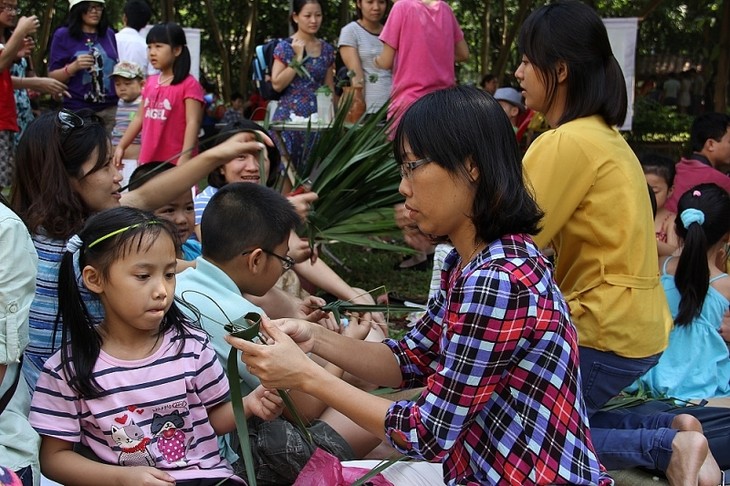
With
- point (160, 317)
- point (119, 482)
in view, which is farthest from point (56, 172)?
point (119, 482)

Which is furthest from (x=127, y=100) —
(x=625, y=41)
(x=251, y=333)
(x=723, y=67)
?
(x=723, y=67)

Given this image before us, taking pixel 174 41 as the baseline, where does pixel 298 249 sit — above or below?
below

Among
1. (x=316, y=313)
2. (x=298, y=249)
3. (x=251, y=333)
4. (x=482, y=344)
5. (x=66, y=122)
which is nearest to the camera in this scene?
(x=482, y=344)

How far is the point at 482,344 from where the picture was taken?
1875mm

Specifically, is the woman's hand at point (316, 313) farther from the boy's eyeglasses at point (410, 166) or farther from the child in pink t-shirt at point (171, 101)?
the child in pink t-shirt at point (171, 101)

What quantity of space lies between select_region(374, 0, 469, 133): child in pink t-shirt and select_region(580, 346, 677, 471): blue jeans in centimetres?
337

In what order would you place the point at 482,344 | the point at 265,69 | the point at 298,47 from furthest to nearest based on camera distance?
the point at 265,69, the point at 298,47, the point at 482,344

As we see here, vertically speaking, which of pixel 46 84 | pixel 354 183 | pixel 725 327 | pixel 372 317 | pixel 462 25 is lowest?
pixel 462 25

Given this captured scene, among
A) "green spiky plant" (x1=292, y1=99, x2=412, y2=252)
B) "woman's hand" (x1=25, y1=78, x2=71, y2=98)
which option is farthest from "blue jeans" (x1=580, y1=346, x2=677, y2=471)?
"woman's hand" (x1=25, y1=78, x2=71, y2=98)

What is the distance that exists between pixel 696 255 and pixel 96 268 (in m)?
2.83

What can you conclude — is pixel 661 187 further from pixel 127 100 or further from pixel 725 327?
pixel 127 100

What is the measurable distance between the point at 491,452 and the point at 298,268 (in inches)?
95.2

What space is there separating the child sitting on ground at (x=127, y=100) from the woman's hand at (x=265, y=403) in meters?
4.80

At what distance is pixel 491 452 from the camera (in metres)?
1.98
